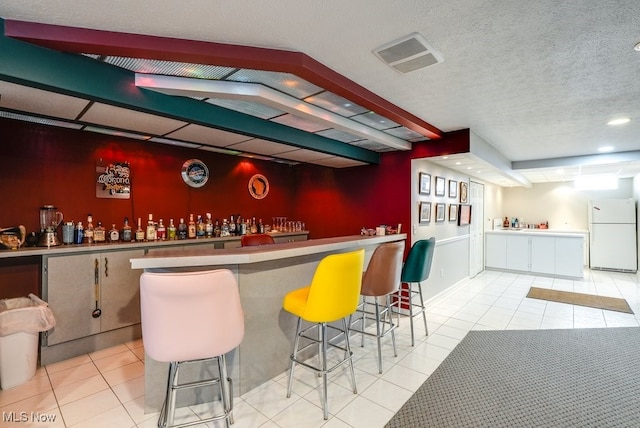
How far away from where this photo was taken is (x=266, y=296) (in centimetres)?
248

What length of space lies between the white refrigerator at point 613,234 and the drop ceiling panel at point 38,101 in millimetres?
9259

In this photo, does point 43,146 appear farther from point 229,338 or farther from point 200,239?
point 229,338

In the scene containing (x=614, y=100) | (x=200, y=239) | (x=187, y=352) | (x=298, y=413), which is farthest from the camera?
(x=200, y=239)

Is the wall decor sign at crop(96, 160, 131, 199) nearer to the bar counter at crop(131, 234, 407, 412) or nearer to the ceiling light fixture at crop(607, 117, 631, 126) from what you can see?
the bar counter at crop(131, 234, 407, 412)

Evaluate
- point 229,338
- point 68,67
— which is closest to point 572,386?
point 229,338

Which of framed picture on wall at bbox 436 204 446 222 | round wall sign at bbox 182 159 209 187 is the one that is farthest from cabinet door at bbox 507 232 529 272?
round wall sign at bbox 182 159 209 187

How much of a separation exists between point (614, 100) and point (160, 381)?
4558mm

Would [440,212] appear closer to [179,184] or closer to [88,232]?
[179,184]

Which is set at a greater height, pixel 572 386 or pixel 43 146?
pixel 43 146

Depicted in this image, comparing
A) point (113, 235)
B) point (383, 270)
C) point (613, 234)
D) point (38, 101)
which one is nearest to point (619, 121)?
point (383, 270)

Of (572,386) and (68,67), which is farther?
(572,386)

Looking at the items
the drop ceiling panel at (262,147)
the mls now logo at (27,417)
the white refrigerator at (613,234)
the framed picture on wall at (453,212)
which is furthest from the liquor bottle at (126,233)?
the white refrigerator at (613,234)

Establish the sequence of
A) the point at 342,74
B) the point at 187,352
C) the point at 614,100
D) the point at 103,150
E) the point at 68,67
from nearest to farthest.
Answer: the point at 187,352 → the point at 68,67 → the point at 342,74 → the point at 614,100 → the point at 103,150

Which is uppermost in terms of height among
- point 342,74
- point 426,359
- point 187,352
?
point 342,74
